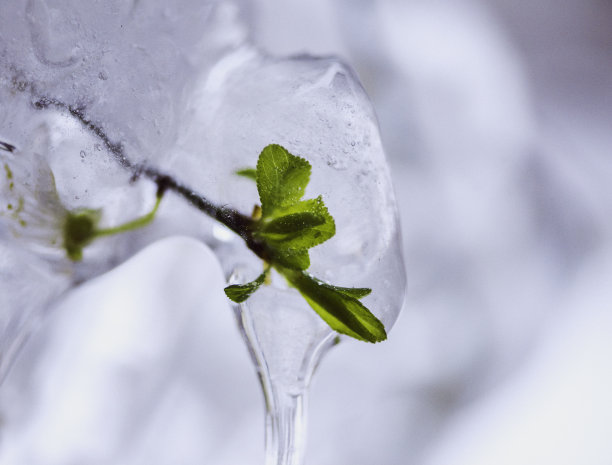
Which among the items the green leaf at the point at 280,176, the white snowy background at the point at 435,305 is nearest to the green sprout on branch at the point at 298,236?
the green leaf at the point at 280,176

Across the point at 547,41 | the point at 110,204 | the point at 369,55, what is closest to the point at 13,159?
the point at 110,204

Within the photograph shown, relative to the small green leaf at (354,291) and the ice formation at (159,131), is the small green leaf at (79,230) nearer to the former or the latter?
the ice formation at (159,131)

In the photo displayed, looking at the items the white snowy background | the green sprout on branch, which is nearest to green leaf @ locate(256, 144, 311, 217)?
the green sprout on branch

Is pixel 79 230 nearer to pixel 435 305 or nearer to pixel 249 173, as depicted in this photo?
pixel 249 173

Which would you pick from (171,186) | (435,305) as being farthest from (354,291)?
(435,305)

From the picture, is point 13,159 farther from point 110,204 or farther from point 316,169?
point 316,169
